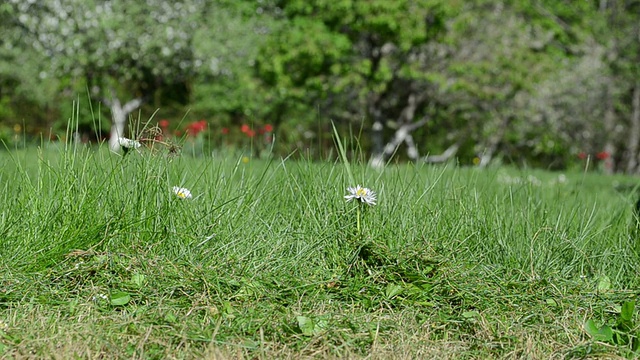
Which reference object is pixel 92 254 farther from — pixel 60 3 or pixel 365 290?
pixel 60 3

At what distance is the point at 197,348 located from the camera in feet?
6.63

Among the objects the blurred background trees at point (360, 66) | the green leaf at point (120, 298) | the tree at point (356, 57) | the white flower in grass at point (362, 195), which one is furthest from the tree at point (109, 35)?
the green leaf at point (120, 298)

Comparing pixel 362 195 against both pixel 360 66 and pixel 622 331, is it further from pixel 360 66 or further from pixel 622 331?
pixel 360 66

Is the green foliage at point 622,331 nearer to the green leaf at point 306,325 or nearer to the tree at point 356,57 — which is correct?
the green leaf at point 306,325

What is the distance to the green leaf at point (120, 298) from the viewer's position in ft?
7.27

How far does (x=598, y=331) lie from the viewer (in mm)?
2189

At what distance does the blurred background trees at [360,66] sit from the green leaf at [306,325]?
7928 mm

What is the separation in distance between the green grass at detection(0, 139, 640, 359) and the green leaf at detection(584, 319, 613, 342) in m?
0.02

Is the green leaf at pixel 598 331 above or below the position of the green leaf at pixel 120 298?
above

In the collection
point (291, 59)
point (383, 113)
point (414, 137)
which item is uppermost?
point (291, 59)

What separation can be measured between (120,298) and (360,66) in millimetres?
9480

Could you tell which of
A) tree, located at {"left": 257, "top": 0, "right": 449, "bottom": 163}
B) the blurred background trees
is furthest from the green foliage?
tree, located at {"left": 257, "top": 0, "right": 449, "bottom": 163}

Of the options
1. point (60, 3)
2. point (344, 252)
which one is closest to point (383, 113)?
point (60, 3)

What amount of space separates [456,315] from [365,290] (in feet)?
1.01
